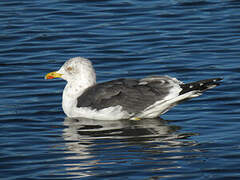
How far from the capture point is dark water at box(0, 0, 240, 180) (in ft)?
31.6

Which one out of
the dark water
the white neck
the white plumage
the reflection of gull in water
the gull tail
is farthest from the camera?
the white neck

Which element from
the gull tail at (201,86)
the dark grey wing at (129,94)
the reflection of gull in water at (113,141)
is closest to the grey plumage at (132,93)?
the dark grey wing at (129,94)

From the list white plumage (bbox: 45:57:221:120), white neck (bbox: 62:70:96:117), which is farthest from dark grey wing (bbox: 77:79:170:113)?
white neck (bbox: 62:70:96:117)

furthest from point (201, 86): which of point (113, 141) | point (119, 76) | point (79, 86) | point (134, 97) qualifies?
point (119, 76)

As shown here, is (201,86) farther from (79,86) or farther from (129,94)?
(79,86)

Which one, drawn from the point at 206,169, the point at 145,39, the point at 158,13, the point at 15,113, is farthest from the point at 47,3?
the point at 206,169

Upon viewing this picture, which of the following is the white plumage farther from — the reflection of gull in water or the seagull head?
the seagull head

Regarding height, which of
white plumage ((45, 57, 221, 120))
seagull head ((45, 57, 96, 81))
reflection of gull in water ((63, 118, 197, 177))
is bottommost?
reflection of gull in water ((63, 118, 197, 177))

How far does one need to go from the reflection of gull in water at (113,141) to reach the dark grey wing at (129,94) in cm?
32

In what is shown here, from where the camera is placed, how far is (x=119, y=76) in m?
15.1

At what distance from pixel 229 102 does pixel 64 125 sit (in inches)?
122

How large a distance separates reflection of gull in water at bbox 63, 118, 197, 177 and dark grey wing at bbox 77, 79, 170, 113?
32 cm

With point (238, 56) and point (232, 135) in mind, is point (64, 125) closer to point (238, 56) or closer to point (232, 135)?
point (232, 135)

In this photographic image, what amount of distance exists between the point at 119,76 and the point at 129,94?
299cm
